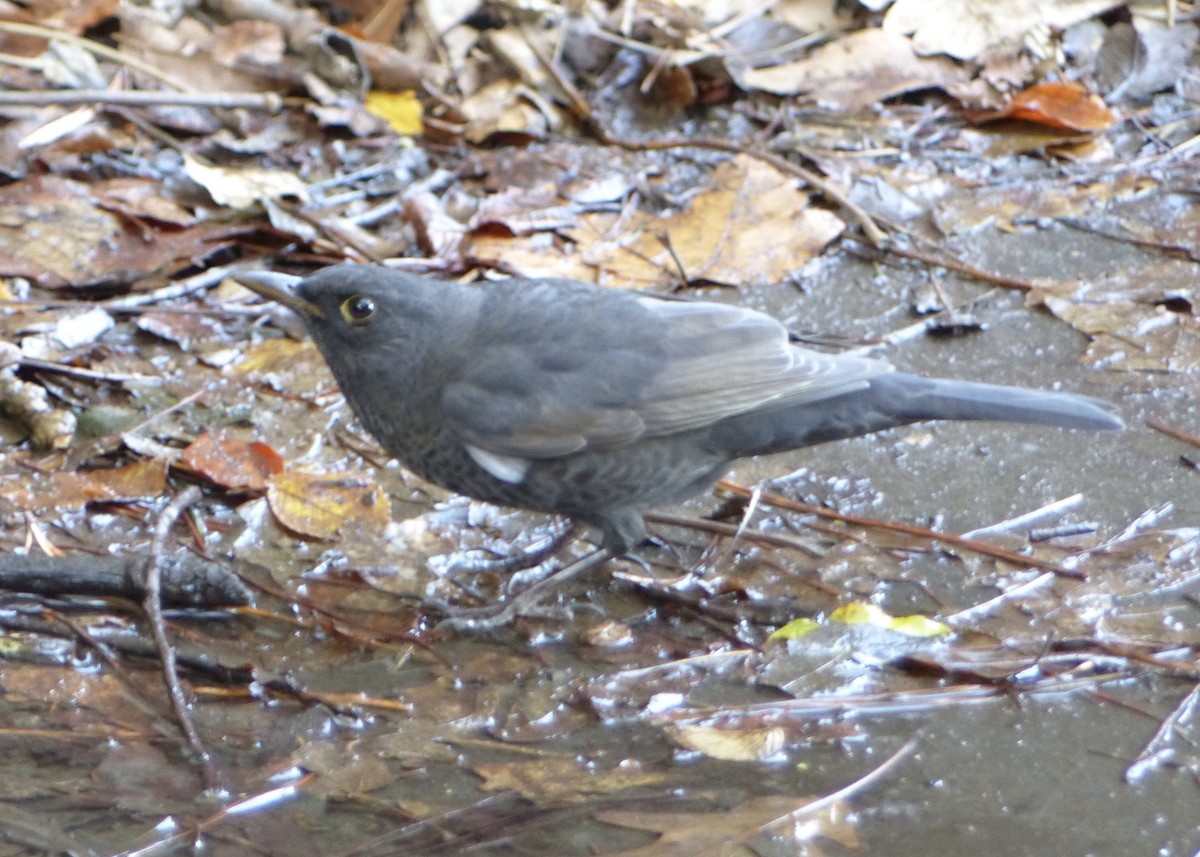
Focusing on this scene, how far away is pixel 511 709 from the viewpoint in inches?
128

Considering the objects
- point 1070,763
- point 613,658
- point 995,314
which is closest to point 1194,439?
point 995,314

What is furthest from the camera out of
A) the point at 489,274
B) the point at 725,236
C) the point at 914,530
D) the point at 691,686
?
the point at 725,236

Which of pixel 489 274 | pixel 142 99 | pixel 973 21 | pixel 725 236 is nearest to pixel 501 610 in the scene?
pixel 489 274

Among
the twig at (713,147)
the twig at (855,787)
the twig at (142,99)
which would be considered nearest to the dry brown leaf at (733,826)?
the twig at (855,787)

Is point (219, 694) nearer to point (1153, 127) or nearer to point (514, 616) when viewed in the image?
point (514, 616)

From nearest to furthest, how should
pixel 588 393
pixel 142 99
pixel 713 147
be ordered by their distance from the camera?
1. pixel 588 393
2. pixel 142 99
3. pixel 713 147

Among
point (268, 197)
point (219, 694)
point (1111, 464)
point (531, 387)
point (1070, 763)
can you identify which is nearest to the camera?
point (1070, 763)

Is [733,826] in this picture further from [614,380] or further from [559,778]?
[614,380]

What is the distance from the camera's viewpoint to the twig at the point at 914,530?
12.3ft

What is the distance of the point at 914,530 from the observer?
13.0 feet

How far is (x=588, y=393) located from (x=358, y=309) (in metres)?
0.66

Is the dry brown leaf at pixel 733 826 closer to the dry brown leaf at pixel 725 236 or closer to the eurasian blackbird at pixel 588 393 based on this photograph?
the eurasian blackbird at pixel 588 393

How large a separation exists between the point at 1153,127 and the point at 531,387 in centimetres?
397

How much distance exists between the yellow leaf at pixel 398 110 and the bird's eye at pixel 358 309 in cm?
273
